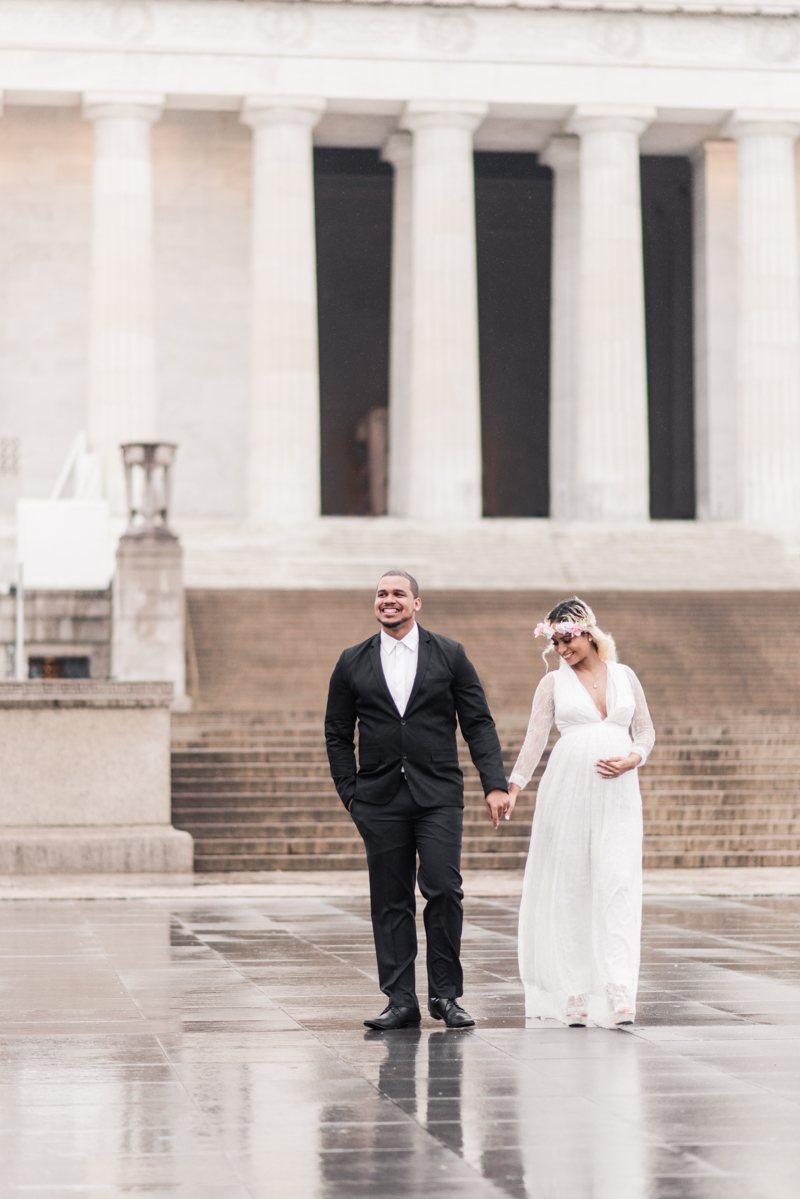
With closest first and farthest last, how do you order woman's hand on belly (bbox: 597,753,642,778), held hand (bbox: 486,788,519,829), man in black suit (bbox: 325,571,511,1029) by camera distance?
1. held hand (bbox: 486,788,519,829)
2. man in black suit (bbox: 325,571,511,1029)
3. woman's hand on belly (bbox: 597,753,642,778)

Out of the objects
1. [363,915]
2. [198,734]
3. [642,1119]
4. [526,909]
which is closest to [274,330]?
[198,734]

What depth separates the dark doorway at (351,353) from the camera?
5550 cm

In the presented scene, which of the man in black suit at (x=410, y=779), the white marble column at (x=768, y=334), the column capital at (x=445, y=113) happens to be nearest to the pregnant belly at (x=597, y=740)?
the man in black suit at (x=410, y=779)

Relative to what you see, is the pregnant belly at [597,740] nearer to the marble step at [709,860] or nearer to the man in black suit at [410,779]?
the man in black suit at [410,779]

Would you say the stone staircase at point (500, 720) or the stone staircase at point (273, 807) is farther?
the stone staircase at point (500, 720)

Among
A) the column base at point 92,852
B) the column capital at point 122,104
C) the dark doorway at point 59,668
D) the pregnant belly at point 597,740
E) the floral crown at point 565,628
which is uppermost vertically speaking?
the column capital at point 122,104

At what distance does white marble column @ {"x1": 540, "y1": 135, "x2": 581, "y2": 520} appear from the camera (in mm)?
45969

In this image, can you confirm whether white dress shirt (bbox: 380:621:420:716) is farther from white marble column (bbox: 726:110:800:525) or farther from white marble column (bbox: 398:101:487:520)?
white marble column (bbox: 726:110:800:525)

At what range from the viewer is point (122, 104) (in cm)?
4228

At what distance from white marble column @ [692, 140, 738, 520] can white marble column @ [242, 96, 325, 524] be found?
34.4ft

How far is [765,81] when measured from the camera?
4403 cm

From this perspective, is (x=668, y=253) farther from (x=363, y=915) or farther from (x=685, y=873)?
(x=363, y=915)

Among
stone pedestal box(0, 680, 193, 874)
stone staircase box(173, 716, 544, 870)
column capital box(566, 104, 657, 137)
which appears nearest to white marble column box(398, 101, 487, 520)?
column capital box(566, 104, 657, 137)

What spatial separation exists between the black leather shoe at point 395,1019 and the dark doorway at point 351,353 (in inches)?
1859
